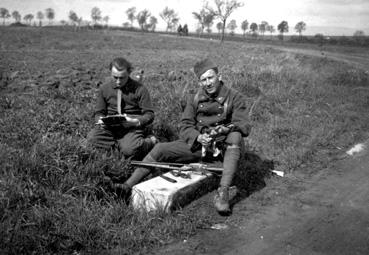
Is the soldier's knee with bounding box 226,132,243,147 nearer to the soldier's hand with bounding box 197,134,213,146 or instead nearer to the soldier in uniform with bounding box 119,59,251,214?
the soldier in uniform with bounding box 119,59,251,214

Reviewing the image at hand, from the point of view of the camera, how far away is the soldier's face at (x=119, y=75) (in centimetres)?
523

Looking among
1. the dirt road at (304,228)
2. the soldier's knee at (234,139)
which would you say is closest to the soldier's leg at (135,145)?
the soldier's knee at (234,139)

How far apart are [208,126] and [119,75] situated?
1452 millimetres

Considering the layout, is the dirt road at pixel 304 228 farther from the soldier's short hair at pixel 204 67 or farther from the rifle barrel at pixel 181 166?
the soldier's short hair at pixel 204 67

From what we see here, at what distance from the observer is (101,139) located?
526cm

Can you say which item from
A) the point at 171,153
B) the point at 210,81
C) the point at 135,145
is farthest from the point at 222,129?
the point at 135,145

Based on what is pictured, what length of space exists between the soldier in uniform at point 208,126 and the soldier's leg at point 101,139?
632 millimetres

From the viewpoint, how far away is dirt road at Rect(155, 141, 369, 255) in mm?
3439

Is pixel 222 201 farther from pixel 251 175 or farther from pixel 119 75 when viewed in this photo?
pixel 119 75

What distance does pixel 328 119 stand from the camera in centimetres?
865

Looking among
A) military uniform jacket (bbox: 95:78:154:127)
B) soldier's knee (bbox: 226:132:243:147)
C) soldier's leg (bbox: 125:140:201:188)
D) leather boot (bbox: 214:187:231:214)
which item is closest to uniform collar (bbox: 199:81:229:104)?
soldier's knee (bbox: 226:132:243:147)

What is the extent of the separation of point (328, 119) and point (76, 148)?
6.15 metres

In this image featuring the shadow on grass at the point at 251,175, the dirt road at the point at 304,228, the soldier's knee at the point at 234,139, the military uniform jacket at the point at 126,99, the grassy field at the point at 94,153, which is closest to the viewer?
the dirt road at the point at 304,228

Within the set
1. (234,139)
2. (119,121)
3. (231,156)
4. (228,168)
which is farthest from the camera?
(119,121)
